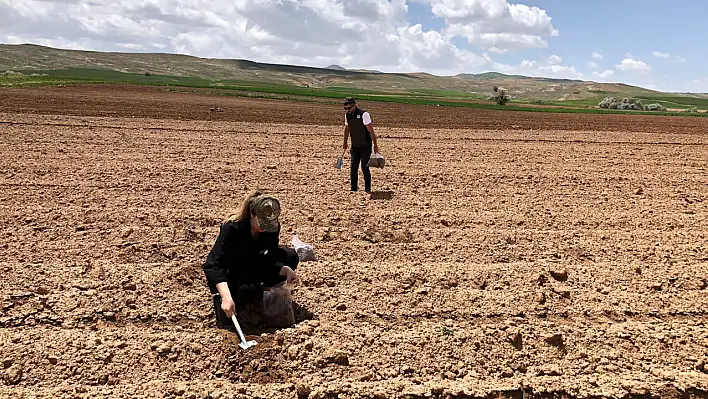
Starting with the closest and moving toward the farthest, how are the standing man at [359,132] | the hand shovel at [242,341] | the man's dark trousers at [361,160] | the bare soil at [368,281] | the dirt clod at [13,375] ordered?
the dirt clod at [13,375]
the bare soil at [368,281]
the hand shovel at [242,341]
the standing man at [359,132]
the man's dark trousers at [361,160]

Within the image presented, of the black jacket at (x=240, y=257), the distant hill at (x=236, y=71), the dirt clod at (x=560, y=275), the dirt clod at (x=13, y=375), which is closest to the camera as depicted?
the dirt clod at (x=13, y=375)

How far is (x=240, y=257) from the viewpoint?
4.24m

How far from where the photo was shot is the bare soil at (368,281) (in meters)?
→ 3.71

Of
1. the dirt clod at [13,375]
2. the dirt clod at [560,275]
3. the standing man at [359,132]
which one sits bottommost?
the dirt clod at [13,375]

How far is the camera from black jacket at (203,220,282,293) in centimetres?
413

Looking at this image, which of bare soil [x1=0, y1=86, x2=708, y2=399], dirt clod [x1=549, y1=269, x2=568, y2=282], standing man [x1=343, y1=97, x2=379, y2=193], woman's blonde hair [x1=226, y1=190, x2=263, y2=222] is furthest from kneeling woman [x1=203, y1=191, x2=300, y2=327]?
standing man [x1=343, y1=97, x2=379, y2=193]

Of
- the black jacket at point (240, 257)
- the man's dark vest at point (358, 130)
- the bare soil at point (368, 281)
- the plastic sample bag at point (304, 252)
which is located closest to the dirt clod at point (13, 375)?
the bare soil at point (368, 281)

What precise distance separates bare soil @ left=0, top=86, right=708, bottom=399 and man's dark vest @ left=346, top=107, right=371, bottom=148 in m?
0.86

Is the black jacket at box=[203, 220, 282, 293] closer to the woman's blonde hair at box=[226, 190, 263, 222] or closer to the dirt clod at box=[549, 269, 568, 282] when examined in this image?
the woman's blonde hair at box=[226, 190, 263, 222]

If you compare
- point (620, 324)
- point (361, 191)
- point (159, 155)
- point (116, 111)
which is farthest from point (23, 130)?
point (620, 324)

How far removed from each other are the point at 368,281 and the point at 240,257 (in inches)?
57.0

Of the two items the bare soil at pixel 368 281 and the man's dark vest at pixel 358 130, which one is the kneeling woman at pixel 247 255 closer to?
the bare soil at pixel 368 281

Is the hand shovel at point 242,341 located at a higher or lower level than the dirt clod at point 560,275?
lower

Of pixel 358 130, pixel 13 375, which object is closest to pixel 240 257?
pixel 13 375
